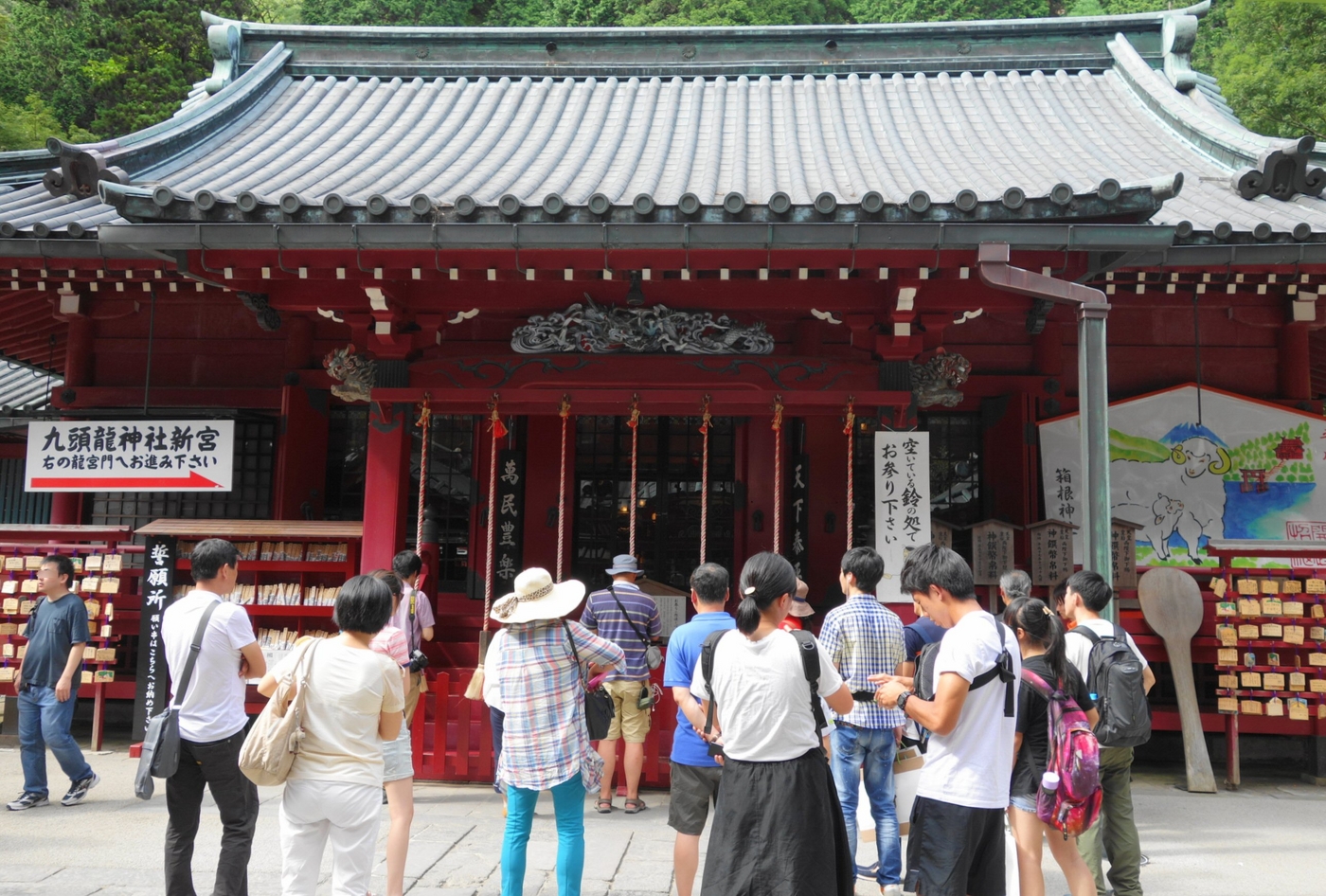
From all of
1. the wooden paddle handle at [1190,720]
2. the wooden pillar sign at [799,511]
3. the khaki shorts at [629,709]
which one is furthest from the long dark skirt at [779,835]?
Answer: the wooden pillar sign at [799,511]

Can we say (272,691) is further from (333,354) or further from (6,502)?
(6,502)

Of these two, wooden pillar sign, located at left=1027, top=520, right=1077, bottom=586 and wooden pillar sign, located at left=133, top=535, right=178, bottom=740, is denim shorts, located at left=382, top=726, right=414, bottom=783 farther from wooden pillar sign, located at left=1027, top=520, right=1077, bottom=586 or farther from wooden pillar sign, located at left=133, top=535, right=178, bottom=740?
wooden pillar sign, located at left=1027, top=520, right=1077, bottom=586

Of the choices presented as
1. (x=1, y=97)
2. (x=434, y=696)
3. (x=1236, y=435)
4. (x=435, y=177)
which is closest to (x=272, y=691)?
(x=434, y=696)

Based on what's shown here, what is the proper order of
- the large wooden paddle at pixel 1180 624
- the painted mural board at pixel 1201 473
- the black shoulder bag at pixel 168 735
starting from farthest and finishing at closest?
the painted mural board at pixel 1201 473 < the large wooden paddle at pixel 1180 624 < the black shoulder bag at pixel 168 735

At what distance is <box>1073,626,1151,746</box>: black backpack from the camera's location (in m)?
4.54

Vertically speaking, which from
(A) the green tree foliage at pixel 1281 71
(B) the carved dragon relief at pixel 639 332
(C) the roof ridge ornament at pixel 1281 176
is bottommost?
(B) the carved dragon relief at pixel 639 332

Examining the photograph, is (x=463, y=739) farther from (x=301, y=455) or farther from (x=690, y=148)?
(x=690, y=148)

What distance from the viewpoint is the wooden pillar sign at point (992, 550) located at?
8414mm

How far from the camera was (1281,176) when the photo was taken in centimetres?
768

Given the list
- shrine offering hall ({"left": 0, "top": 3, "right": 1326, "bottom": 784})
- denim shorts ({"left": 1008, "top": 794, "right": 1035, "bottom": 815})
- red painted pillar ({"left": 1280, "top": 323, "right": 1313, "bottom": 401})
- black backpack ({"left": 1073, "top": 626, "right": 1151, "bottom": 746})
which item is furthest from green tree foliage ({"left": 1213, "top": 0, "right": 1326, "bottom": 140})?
denim shorts ({"left": 1008, "top": 794, "right": 1035, "bottom": 815})

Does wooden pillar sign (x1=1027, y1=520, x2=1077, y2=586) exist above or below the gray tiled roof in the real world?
below

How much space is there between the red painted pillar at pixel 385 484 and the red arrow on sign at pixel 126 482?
1.42 m

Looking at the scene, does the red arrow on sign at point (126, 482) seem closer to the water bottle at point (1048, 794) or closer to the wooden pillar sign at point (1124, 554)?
the water bottle at point (1048, 794)

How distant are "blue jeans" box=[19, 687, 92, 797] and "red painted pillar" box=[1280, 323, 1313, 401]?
1033 cm
